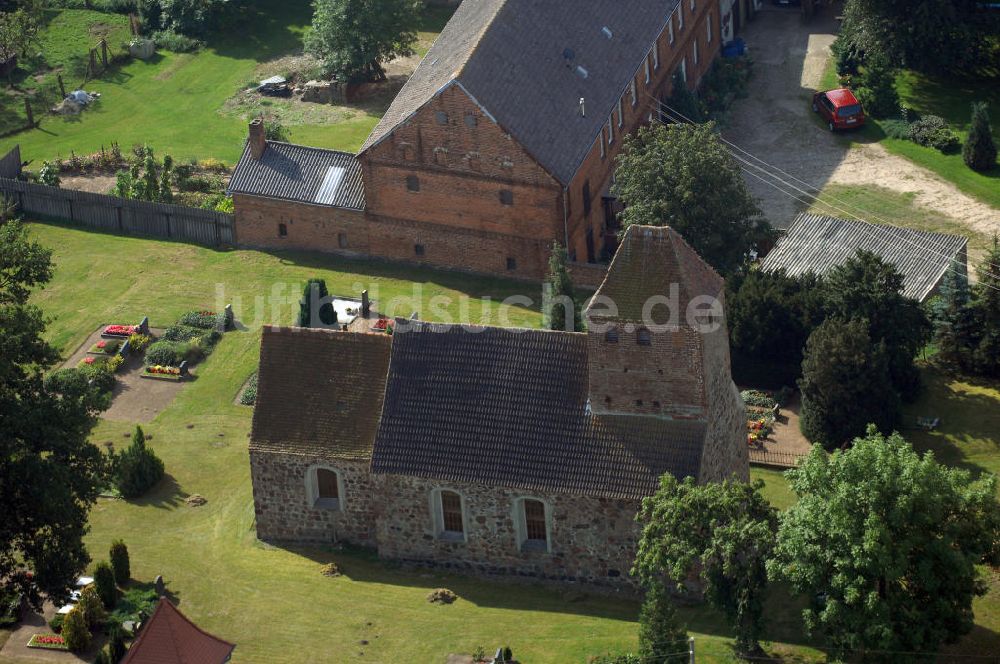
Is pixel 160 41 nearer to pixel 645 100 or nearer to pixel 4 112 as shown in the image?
pixel 4 112

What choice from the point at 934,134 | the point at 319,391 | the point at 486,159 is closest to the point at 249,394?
the point at 319,391

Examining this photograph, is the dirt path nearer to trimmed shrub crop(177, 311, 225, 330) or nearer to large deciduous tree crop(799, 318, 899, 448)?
large deciduous tree crop(799, 318, 899, 448)

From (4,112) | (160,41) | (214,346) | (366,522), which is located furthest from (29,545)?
(160,41)

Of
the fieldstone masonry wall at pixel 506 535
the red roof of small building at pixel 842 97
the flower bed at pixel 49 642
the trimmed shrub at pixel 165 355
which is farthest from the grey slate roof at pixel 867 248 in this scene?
the flower bed at pixel 49 642

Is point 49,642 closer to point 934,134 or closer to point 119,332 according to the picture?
point 119,332

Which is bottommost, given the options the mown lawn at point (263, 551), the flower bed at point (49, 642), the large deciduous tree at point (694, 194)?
the flower bed at point (49, 642)

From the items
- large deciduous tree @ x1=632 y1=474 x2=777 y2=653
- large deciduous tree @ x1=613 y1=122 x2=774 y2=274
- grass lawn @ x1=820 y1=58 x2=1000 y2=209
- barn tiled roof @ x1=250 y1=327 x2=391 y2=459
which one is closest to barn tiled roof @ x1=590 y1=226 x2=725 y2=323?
large deciduous tree @ x1=632 y1=474 x2=777 y2=653

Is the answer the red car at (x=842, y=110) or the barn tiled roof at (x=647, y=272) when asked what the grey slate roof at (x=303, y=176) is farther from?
the barn tiled roof at (x=647, y=272)
